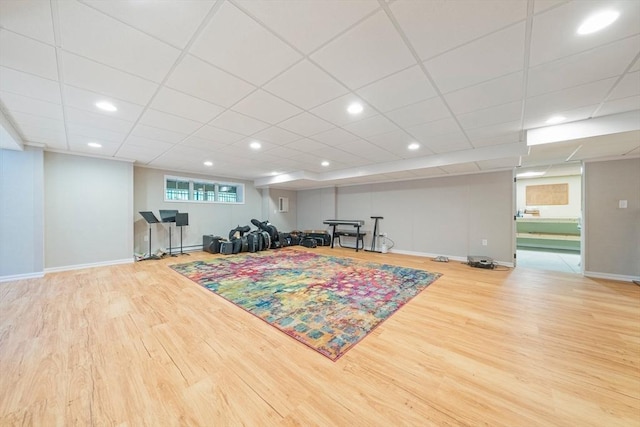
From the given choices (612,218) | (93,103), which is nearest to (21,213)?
(93,103)

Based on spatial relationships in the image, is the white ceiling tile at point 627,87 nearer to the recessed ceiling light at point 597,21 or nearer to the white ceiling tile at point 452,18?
the recessed ceiling light at point 597,21

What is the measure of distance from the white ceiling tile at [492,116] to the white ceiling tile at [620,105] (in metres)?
0.77

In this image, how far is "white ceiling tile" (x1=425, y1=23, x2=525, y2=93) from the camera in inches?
60.4

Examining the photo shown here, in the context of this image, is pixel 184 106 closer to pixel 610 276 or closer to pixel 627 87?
pixel 627 87

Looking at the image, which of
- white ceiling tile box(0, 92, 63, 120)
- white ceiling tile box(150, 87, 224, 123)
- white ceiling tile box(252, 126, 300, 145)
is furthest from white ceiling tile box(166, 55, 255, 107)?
white ceiling tile box(0, 92, 63, 120)

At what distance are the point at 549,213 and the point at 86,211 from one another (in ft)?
44.6

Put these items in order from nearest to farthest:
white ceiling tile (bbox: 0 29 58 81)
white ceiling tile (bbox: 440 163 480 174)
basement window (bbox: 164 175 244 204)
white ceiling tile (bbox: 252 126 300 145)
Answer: white ceiling tile (bbox: 0 29 58 81), white ceiling tile (bbox: 252 126 300 145), white ceiling tile (bbox: 440 163 480 174), basement window (bbox: 164 175 244 204)

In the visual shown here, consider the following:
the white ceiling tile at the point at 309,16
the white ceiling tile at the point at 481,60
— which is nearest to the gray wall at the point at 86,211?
the white ceiling tile at the point at 309,16

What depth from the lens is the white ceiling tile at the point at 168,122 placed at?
2.76m

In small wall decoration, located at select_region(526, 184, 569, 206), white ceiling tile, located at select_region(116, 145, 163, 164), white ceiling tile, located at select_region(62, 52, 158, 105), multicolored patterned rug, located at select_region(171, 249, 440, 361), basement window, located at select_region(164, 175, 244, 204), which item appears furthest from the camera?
small wall decoration, located at select_region(526, 184, 569, 206)

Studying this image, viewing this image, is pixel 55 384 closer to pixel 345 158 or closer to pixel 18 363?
pixel 18 363

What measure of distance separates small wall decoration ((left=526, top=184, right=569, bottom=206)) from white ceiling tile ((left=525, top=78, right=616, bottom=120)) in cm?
751

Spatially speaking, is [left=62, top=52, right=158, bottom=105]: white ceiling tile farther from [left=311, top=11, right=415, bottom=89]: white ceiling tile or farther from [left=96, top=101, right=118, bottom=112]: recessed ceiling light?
[left=311, top=11, right=415, bottom=89]: white ceiling tile

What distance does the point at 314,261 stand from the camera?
532 centimetres
